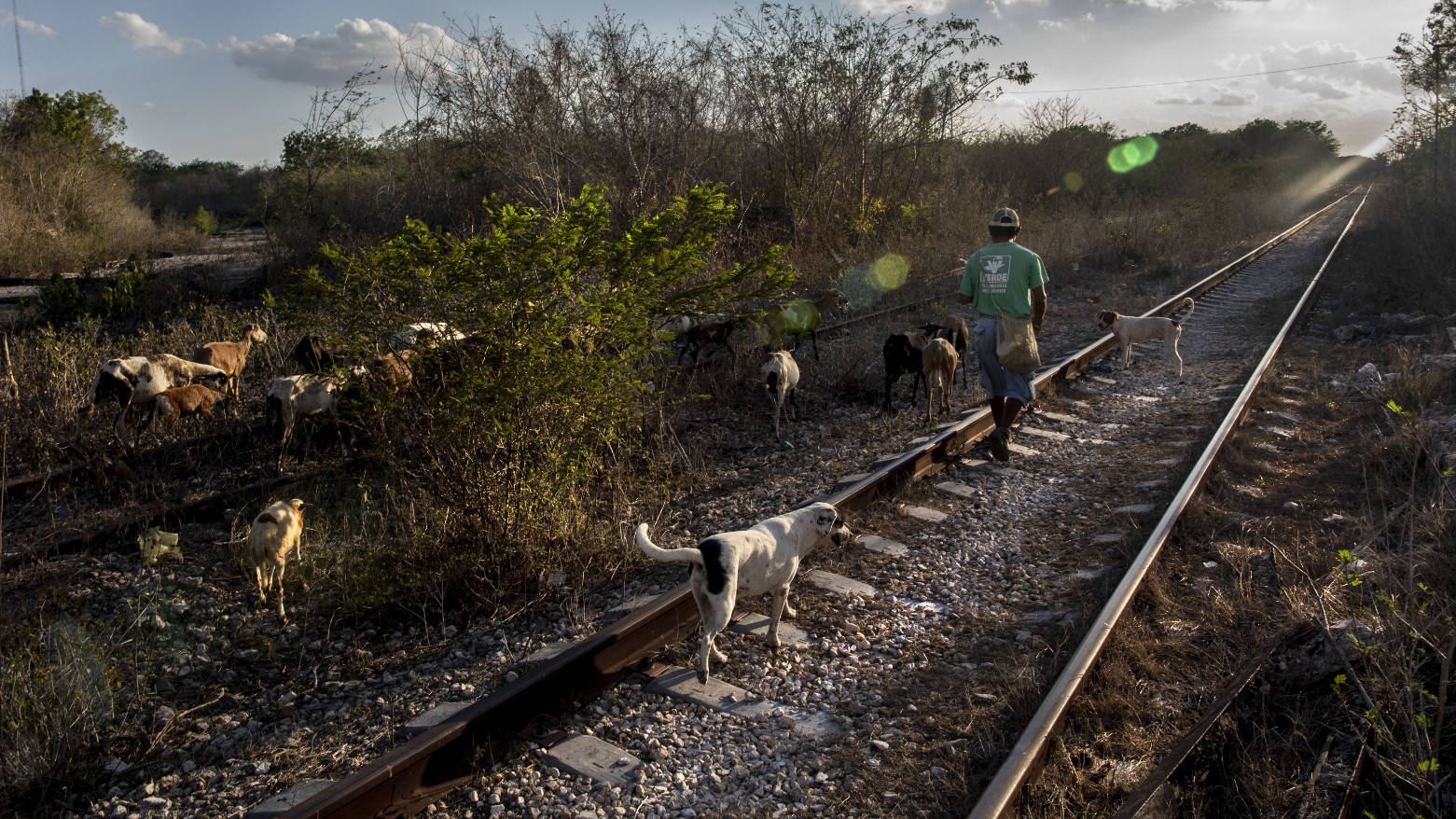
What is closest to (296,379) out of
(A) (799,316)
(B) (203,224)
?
(A) (799,316)

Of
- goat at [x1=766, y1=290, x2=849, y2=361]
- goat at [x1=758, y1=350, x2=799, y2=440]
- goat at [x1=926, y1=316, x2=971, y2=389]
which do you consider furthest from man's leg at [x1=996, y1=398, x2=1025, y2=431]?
goat at [x1=766, y1=290, x2=849, y2=361]

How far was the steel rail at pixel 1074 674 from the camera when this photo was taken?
2.89m

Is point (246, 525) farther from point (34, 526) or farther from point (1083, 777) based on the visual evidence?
point (1083, 777)

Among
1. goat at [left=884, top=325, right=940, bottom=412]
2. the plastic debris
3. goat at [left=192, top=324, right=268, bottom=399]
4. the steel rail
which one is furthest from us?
goat at [left=192, top=324, right=268, bottom=399]

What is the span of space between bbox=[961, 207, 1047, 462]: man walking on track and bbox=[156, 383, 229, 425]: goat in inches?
261

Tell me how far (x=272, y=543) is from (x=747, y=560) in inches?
110

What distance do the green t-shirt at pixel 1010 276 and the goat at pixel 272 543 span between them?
5081 mm

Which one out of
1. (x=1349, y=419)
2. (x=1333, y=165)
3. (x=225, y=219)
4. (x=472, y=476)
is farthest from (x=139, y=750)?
(x=1333, y=165)

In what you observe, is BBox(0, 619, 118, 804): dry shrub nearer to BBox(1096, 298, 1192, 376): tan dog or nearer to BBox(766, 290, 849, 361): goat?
BBox(766, 290, 849, 361): goat

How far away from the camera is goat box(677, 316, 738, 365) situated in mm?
9930

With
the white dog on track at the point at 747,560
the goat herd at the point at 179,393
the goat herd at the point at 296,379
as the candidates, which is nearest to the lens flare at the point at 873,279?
the goat herd at the point at 296,379

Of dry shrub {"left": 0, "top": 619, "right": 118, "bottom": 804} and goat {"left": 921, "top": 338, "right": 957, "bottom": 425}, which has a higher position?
goat {"left": 921, "top": 338, "right": 957, "bottom": 425}

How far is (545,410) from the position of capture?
5.22 metres

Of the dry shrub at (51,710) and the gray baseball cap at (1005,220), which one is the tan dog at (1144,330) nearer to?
the gray baseball cap at (1005,220)
